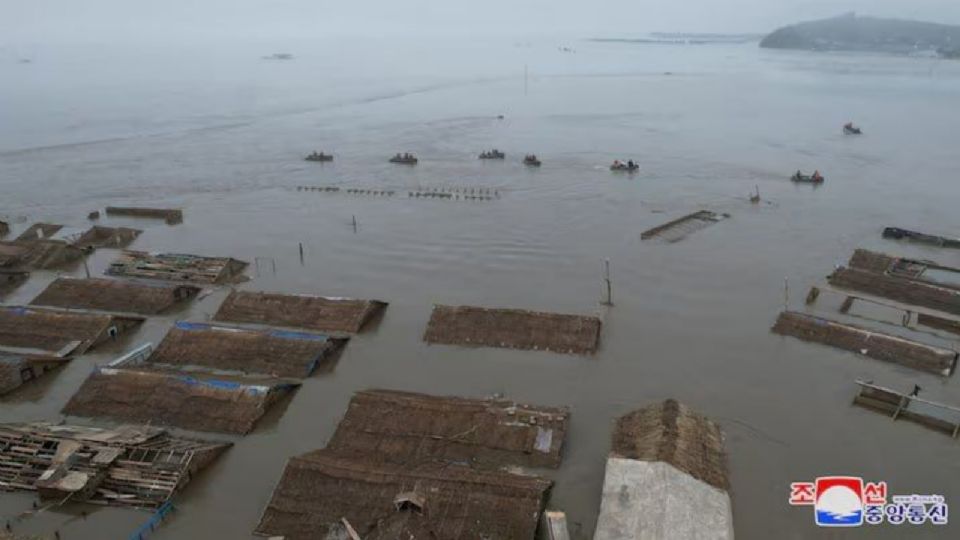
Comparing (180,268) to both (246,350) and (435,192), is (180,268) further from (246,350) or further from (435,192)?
(435,192)

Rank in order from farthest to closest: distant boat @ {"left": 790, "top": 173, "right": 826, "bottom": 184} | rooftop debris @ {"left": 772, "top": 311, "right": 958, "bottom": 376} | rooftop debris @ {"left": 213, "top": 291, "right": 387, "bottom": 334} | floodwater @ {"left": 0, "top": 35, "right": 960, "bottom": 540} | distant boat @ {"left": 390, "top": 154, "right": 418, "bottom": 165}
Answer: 1. distant boat @ {"left": 390, "top": 154, "right": 418, "bottom": 165}
2. distant boat @ {"left": 790, "top": 173, "right": 826, "bottom": 184}
3. rooftop debris @ {"left": 213, "top": 291, "right": 387, "bottom": 334}
4. rooftop debris @ {"left": 772, "top": 311, "right": 958, "bottom": 376}
5. floodwater @ {"left": 0, "top": 35, "right": 960, "bottom": 540}

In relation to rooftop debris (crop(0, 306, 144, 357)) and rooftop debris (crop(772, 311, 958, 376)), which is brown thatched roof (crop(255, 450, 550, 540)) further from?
rooftop debris (crop(772, 311, 958, 376))

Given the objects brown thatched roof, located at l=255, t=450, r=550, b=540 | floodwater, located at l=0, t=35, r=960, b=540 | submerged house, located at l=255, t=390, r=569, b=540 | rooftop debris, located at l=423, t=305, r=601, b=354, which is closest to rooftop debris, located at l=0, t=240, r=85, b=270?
floodwater, located at l=0, t=35, r=960, b=540

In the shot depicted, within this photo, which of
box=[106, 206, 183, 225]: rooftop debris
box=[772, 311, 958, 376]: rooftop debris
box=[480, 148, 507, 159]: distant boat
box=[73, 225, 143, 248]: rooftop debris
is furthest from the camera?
box=[480, 148, 507, 159]: distant boat

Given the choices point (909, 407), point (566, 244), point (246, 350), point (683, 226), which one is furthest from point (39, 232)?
point (909, 407)

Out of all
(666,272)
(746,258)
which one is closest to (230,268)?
(666,272)
